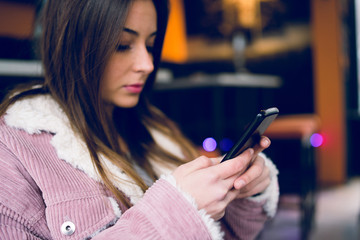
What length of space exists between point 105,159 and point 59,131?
0.41ft

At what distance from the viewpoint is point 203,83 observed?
2.09 metres

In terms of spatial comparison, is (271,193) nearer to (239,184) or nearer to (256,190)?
(256,190)

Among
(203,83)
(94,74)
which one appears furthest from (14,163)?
(203,83)

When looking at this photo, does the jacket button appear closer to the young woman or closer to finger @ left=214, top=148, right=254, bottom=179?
the young woman

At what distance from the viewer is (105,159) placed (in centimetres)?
80

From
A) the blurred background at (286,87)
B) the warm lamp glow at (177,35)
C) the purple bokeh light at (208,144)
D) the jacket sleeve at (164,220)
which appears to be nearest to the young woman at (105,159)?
the jacket sleeve at (164,220)

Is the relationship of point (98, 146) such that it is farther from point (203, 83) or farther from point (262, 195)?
point (203, 83)

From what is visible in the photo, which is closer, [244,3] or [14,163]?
[14,163]

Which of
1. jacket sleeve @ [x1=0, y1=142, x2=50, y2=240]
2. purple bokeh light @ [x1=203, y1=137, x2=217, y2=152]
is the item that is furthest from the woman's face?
purple bokeh light @ [x1=203, y1=137, x2=217, y2=152]

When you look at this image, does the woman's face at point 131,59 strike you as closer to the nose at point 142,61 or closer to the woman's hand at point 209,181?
the nose at point 142,61

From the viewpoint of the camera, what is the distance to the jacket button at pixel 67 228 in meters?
0.62

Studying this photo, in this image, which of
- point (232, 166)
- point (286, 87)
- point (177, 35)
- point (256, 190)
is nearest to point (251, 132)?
point (232, 166)

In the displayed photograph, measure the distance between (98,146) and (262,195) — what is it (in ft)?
1.51

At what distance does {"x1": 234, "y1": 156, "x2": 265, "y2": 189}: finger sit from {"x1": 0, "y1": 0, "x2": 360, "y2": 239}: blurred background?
1.38 meters
